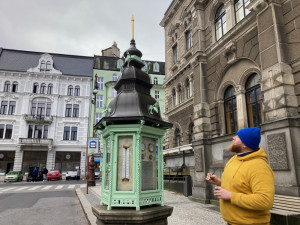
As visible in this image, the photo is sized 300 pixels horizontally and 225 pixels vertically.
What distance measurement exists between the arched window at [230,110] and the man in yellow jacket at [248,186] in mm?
8719

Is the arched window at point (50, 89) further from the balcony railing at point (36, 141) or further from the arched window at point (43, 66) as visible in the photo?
the balcony railing at point (36, 141)

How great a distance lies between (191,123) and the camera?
15031 mm

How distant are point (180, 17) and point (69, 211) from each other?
1482 cm

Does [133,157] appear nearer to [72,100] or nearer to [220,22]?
[220,22]

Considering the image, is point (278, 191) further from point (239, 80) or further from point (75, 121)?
point (75, 121)

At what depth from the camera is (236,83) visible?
1060 centimetres

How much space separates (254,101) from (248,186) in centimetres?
831

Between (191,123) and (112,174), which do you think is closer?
(112,174)

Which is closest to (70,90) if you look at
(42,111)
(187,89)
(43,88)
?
(43,88)

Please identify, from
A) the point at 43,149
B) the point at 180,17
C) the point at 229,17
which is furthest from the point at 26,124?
the point at 229,17

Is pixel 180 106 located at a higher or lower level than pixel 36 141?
higher

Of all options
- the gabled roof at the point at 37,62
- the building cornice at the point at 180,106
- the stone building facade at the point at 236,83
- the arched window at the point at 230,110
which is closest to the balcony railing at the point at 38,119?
the gabled roof at the point at 37,62

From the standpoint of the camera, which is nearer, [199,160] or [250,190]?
[250,190]

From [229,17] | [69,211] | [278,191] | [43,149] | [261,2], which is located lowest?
[69,211]
